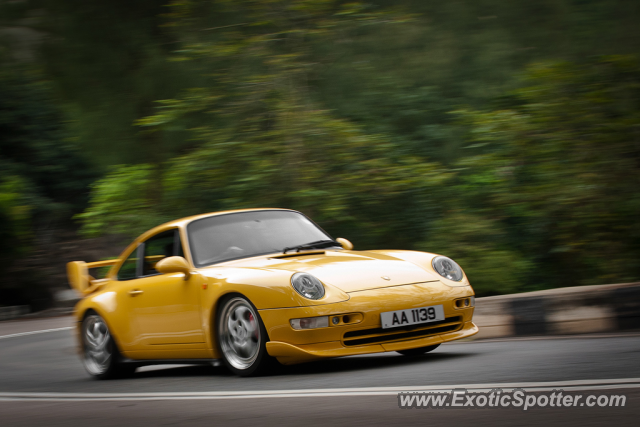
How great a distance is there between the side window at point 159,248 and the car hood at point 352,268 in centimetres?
83

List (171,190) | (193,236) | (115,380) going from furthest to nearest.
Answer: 1. (171,190)
2. (115,380)
3. (193,236)

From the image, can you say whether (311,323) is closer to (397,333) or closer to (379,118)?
(397,333)

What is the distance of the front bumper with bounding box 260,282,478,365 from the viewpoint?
5656 mm

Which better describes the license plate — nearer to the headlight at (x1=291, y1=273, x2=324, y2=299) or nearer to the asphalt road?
the asphalt road

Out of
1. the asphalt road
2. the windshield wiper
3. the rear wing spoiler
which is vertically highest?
the windshield wiper

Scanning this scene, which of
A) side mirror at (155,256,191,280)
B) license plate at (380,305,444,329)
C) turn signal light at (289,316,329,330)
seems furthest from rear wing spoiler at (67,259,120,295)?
license plate at (380,305,444,329)

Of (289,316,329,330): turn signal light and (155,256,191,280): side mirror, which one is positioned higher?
(155,256,191,280): side mirror

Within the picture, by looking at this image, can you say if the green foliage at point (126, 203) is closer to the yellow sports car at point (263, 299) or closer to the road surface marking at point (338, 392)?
the yellow sports car at point (263, 299)

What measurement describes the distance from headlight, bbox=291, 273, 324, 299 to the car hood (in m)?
0.08

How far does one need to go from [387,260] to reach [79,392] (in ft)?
8.53

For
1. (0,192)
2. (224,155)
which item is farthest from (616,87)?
(0,192)

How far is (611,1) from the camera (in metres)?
11.7

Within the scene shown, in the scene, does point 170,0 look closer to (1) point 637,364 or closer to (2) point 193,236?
(2) point 193,236

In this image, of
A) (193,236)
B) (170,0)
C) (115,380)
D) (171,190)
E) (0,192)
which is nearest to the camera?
(193,236)
